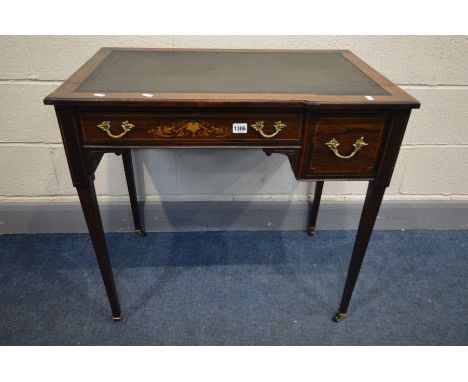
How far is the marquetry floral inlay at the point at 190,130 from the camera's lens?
3.10ft

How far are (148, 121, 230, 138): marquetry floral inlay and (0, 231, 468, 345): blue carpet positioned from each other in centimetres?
70

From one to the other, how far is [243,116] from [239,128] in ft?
0.11

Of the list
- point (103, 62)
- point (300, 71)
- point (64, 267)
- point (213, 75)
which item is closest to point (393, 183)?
point (300, 71)

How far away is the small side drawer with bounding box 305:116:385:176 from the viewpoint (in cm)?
94

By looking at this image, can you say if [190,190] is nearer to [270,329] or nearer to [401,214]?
[270,329]

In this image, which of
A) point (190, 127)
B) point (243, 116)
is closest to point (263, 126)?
point (243, 116)

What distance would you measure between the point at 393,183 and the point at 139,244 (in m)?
1.19

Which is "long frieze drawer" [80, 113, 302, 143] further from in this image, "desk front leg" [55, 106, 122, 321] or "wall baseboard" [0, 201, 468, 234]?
"wall baseboard" [0, 201, 468, 234]

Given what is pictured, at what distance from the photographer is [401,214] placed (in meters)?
1.75

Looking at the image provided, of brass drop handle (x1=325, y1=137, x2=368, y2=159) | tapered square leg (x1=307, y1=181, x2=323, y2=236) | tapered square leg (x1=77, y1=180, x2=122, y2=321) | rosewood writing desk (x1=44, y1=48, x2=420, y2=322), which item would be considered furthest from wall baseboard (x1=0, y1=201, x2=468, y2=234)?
brass drop handle (x1=325, y1=137, x2=368, y2=159)

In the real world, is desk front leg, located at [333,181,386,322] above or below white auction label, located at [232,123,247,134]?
below

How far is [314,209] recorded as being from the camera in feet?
5.52

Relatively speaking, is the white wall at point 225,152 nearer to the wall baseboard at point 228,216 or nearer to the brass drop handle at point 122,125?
the wall baseboard at point 228,216

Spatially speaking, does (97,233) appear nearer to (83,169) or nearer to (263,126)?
(83,169)
